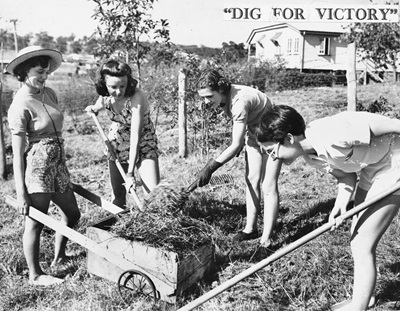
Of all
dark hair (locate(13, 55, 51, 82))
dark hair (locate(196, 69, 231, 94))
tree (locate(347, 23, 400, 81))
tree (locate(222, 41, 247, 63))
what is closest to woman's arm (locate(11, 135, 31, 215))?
dark hair (locate(13, 55, 51, 82))

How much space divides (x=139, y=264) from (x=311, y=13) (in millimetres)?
5037

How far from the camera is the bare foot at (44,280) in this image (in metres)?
3.48

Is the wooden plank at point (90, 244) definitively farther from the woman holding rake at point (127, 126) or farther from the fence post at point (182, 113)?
the fence post at point (182, 113)

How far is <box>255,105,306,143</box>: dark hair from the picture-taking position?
2.78 meters

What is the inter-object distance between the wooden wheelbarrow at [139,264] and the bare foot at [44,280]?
0.37 metres

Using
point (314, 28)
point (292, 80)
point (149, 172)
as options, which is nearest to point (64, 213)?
point (149, 172)

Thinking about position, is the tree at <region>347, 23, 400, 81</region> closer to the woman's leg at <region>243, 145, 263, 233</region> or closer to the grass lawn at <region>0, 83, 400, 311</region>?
the grass lawn at <region>0, 83, 400, 311</region>

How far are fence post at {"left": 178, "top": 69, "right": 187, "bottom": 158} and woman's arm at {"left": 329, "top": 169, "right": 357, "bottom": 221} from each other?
15.2 feet

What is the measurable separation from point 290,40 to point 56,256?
3010cm

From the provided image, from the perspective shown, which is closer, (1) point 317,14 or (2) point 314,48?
(1) point 317,14

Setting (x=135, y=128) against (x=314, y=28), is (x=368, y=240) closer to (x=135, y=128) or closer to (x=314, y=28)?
(x=135, y=128)

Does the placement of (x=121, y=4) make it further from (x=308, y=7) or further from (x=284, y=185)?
(x=284, y=185)

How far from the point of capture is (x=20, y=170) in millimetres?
3283

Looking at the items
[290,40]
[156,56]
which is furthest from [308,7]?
[290,40]
